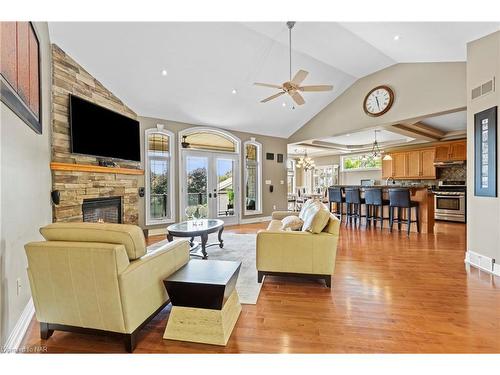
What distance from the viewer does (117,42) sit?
12.4 ft

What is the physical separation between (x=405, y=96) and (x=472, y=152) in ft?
6.93

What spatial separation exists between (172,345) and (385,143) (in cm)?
930

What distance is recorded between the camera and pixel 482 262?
11.1 feet

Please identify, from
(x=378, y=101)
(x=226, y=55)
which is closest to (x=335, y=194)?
(x=378, y=101)

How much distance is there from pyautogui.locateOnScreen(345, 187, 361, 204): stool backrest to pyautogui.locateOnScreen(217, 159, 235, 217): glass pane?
10.1ft

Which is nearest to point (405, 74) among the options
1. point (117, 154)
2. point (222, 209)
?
point (222, 209)

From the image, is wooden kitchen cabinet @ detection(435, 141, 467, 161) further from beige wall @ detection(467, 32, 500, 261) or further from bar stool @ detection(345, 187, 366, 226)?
beige wall @ detection(467, 32, 500, 261)

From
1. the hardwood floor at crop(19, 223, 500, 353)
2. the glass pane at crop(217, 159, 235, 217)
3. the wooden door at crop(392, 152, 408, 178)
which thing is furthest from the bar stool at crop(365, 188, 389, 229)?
the glass pane at crop(217, 159, 235, 217)

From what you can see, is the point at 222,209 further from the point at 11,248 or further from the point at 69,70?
the point at 11,248

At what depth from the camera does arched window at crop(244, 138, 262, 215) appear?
7496 millimetres

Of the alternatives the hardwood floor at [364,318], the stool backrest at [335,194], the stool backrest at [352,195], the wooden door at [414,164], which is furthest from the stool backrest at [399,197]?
the wooden door at [414,164]

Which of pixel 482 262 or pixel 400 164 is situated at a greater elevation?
pixel 400 164

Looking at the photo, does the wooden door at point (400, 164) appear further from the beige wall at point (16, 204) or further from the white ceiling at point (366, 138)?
the beige wall at point (16, 204)

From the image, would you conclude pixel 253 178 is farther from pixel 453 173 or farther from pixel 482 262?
pixel 453 173
